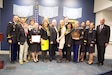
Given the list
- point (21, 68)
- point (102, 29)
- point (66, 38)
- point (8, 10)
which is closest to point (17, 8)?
point (8, 10)

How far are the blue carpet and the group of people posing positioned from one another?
12.9 inches

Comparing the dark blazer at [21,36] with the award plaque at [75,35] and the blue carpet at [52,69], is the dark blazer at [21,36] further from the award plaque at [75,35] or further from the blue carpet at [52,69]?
the award plaque at [75,35]

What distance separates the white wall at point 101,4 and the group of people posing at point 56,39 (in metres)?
0.72

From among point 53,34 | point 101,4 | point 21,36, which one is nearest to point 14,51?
point 21,36

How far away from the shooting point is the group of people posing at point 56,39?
20.4 ft

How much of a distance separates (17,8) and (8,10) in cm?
40

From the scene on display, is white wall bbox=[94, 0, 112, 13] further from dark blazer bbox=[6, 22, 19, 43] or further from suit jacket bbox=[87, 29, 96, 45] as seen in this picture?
dark blazer bbox=[6, 22, 19, 43]

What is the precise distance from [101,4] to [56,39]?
91.1 inches

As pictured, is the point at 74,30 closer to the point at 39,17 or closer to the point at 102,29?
the point at 102,29

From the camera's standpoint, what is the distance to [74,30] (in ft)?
21.6

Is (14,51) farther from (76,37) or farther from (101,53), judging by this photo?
(101,53)

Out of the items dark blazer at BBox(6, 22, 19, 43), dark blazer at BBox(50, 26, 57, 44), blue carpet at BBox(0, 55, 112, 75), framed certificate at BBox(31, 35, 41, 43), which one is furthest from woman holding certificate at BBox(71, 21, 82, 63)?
dark blazer at BBox(6, 22, 19, 43)

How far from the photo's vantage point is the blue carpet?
17.3 feet

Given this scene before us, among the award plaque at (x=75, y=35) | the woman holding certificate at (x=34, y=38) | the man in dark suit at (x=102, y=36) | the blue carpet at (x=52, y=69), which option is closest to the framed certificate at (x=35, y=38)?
the woman holding certificate at (x=34, y=38)
